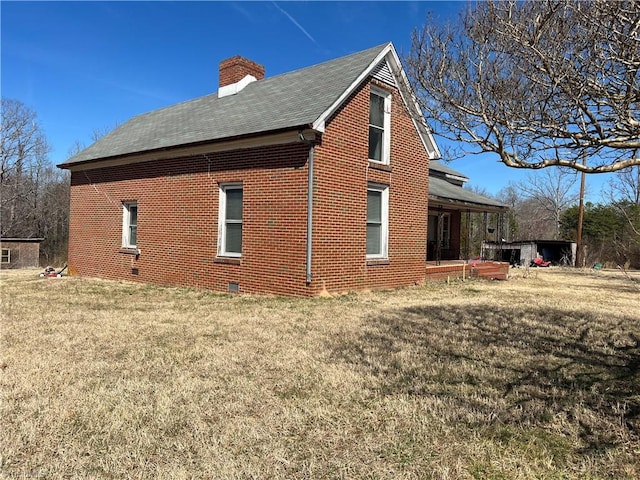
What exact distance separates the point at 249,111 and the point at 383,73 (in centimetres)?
361

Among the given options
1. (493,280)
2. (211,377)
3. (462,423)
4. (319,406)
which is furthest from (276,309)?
(493,280)

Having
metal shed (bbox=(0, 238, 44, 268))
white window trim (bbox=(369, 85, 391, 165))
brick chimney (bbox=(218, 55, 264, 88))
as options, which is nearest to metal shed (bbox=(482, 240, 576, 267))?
white window trim (bbox=(369, 85, 391, 165))

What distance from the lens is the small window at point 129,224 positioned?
14105 mm

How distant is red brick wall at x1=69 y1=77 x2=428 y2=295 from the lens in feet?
33.4

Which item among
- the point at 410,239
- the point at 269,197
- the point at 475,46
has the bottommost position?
the point at 410,239

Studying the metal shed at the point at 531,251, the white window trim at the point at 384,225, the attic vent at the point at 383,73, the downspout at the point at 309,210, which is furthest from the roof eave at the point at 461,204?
the metal shed at the point at 531,251

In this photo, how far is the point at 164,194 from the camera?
12828 mm

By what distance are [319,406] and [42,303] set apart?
7.58 meters

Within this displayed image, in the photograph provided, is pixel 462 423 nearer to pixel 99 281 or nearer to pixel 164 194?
pixel 164 194

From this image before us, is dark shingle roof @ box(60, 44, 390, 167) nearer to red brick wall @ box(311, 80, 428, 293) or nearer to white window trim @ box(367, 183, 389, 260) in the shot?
red brick wall @ box(311, 80, 428, 293)

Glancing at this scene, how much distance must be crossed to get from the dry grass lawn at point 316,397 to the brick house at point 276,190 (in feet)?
9.48

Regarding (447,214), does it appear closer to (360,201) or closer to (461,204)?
(461,204)

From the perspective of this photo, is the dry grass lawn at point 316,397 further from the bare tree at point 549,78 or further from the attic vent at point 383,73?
the attic vent at point 383,73

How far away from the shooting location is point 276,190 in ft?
34.2
